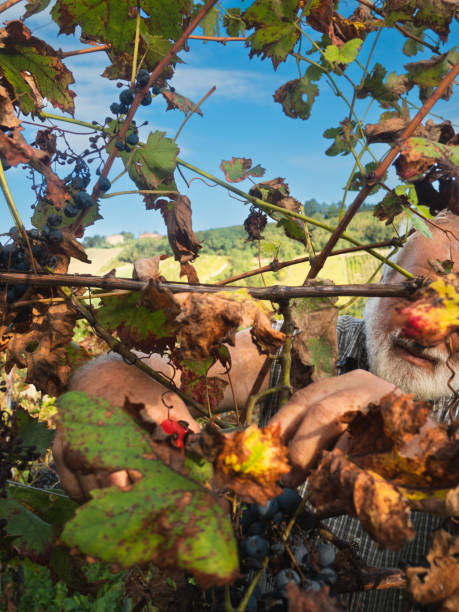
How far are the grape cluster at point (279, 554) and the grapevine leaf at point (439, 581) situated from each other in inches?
7.0

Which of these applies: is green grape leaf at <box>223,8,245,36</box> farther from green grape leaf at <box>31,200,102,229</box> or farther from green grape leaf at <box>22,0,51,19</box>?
green grape leaf at <box>31,200,102,229</box>

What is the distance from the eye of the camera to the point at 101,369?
107cm

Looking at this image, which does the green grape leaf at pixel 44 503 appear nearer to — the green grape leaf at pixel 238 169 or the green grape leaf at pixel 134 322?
the green grape leaf at pixel 134 322

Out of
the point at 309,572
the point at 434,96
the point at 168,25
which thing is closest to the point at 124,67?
the point at 168,25

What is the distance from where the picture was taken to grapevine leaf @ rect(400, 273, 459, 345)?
65 centimetres

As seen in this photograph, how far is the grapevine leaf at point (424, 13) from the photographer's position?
102 centimetres

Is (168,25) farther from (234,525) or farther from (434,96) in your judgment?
(234,525)

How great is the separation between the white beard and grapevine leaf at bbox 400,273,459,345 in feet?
4.13

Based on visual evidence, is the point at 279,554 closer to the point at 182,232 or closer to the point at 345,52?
the point at 182,232

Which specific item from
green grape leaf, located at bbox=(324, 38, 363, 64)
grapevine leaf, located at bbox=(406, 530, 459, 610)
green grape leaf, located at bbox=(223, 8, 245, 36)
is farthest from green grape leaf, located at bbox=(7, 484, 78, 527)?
green grape leaf, located at bbox=(223, 8, 245, 36)

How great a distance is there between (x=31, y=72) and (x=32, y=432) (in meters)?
0.82

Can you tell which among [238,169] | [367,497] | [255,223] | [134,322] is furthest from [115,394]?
[238,169]

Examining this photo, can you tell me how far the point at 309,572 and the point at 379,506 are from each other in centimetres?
28

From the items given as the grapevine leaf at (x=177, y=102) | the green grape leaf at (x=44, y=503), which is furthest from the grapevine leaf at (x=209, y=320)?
the grapevine leaf at (x=177, y=102)
